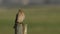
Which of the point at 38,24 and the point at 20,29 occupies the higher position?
the point at 20,29

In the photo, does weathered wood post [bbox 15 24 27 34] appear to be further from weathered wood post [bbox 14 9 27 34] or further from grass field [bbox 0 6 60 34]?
grass field [bbox 0 6 60 34]

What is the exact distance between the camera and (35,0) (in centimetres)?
4388

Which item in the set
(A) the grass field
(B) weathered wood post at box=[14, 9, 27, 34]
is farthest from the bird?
(A) the grass field

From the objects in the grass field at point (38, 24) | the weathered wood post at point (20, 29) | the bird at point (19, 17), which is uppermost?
the bird at point (19, 17)

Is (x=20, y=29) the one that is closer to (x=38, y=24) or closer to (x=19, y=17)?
(x=19, y=17)

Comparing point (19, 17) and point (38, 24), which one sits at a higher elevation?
point (19, 17)

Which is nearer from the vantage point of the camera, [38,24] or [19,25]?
[19,25]

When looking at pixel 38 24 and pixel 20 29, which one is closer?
pixel 20 29

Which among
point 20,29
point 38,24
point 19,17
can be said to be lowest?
point 38,24

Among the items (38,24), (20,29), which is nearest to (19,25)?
(20,29)

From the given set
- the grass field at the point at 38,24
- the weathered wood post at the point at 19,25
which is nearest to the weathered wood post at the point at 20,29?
the weathered wood post at the point at 19,25

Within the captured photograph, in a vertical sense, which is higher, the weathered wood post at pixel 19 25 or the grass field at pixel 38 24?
the weathered wood post at pixel 19 25

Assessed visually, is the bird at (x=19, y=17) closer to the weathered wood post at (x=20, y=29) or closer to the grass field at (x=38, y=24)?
the weathered wood post at (x=20, y=29)

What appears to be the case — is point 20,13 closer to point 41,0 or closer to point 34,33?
point 34,33
